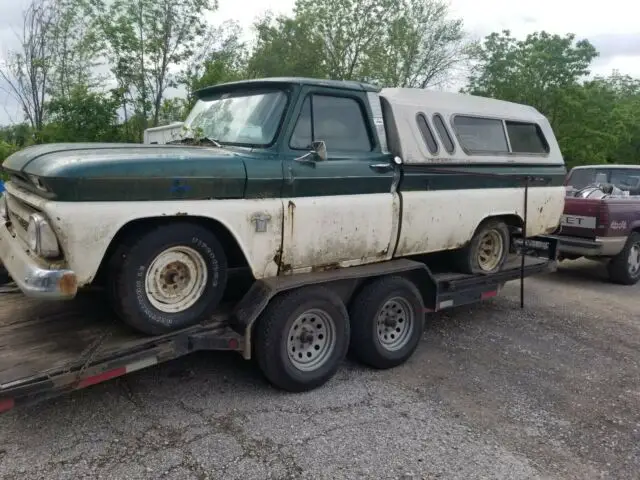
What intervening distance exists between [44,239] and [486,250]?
4554 mm

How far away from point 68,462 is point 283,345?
5.16ft

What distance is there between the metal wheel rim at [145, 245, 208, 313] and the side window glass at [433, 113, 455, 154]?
2.77m

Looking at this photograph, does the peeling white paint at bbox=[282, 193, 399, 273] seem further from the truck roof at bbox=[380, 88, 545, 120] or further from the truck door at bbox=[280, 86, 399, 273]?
the truck roof at bbox=[380, 88, 545, 120]

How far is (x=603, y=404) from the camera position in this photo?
4270 mm

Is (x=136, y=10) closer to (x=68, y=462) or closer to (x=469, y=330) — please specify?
(x=469, y=330)

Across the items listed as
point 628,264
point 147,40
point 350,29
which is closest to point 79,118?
point 147,40

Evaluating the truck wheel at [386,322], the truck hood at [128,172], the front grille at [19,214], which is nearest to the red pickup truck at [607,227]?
the truck wheel at [386,322]

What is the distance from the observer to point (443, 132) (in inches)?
208

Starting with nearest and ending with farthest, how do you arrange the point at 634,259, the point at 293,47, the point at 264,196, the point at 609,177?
the point at 264,196 → the point at 634,259 → the point at 609,177 → the point at 293,47

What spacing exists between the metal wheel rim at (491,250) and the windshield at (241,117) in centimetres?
296

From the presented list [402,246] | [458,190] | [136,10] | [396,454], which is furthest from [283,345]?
[136,10]

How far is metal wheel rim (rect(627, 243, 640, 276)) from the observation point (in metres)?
8.43

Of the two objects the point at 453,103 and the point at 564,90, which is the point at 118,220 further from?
the point at 564,90

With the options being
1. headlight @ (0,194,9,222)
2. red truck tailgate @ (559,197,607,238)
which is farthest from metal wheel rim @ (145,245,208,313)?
red truck tailgate @ (559,197,607,238)
